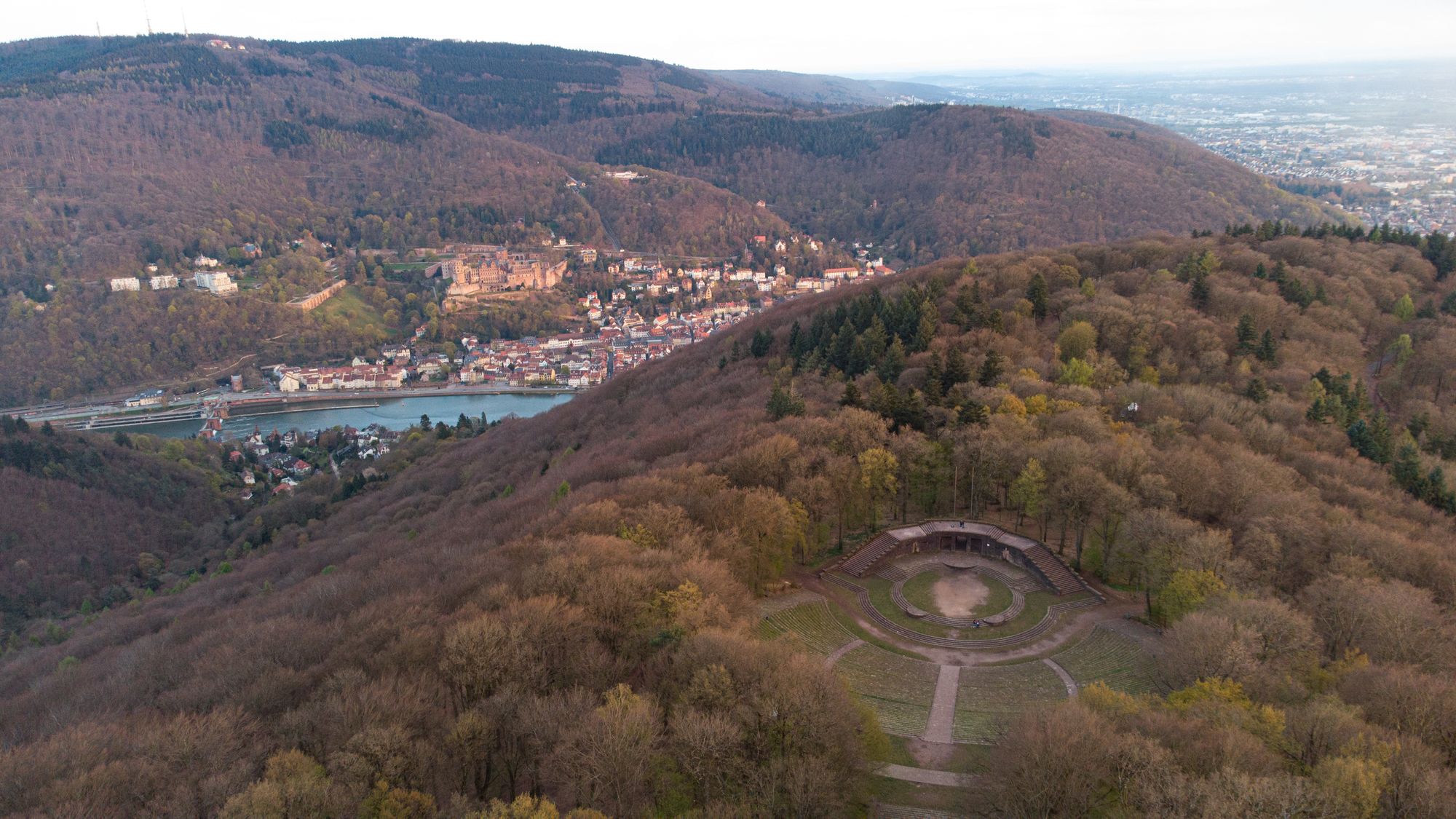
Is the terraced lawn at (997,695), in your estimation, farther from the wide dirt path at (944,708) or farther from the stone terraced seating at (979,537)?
the stone terraced seating at (979,537)

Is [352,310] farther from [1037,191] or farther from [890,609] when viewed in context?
[890,609]

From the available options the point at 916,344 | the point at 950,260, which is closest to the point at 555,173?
the point at 950,260

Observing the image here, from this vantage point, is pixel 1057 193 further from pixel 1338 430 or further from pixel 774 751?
pixel 774 751

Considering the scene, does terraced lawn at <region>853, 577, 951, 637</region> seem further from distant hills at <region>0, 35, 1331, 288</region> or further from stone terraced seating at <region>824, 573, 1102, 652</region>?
distant hills at <region>0, 35, 1331, 288</region>

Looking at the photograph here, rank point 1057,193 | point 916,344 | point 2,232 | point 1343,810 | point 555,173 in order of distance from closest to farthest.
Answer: point 1343,810 < point 916,344 < point 2,232 < point 1057,193 < point 555,173

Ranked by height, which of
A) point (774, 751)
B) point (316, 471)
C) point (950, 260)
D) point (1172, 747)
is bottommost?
point (316, 471)

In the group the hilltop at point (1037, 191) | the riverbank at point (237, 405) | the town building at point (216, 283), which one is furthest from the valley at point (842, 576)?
the hilltop at point (1037, 191)
